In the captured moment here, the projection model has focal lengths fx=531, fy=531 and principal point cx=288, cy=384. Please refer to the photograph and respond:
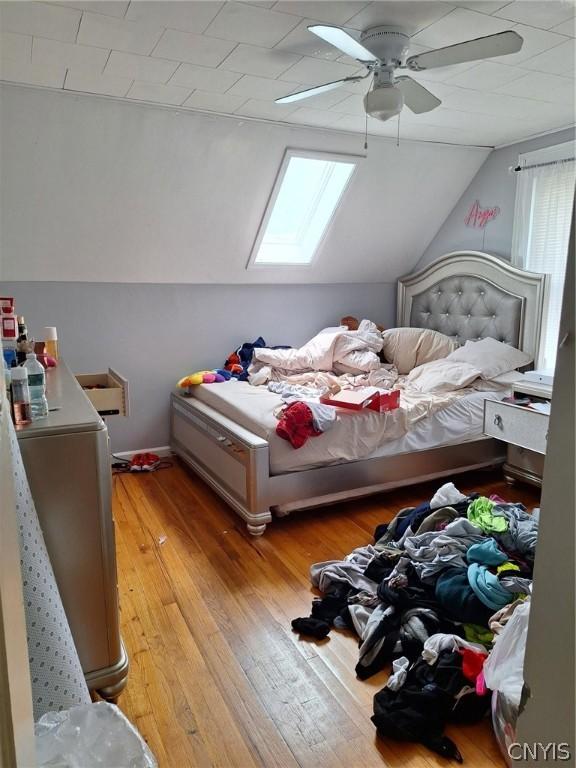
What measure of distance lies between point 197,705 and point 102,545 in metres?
0.60

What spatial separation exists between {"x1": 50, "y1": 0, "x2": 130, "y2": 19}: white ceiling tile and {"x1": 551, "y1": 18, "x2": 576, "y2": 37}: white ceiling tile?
5.24 ft

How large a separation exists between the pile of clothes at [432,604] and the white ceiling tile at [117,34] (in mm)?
2202

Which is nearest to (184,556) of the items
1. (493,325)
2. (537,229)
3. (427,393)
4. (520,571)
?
(520,571)

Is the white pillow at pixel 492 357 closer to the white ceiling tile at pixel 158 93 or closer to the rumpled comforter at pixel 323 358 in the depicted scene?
the rumpled comforter at pixel 323 358

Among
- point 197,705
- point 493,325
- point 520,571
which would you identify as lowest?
point 197,705

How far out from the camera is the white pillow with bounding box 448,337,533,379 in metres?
3.44

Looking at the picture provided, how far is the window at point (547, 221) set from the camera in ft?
11.0

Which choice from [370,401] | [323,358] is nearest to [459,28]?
[370,401]

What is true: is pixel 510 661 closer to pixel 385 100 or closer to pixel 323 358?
pixel 385 100

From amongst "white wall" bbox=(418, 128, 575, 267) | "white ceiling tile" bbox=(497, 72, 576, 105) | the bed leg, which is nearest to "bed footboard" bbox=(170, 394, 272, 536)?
the bed leg

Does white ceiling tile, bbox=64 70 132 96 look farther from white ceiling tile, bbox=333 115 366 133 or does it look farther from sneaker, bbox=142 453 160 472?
sneaker, bbox=142 453 160 472

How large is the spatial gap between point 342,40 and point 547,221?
2.24 m

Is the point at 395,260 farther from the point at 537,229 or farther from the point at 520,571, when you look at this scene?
the point at 520,571

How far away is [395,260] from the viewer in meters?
4.54
